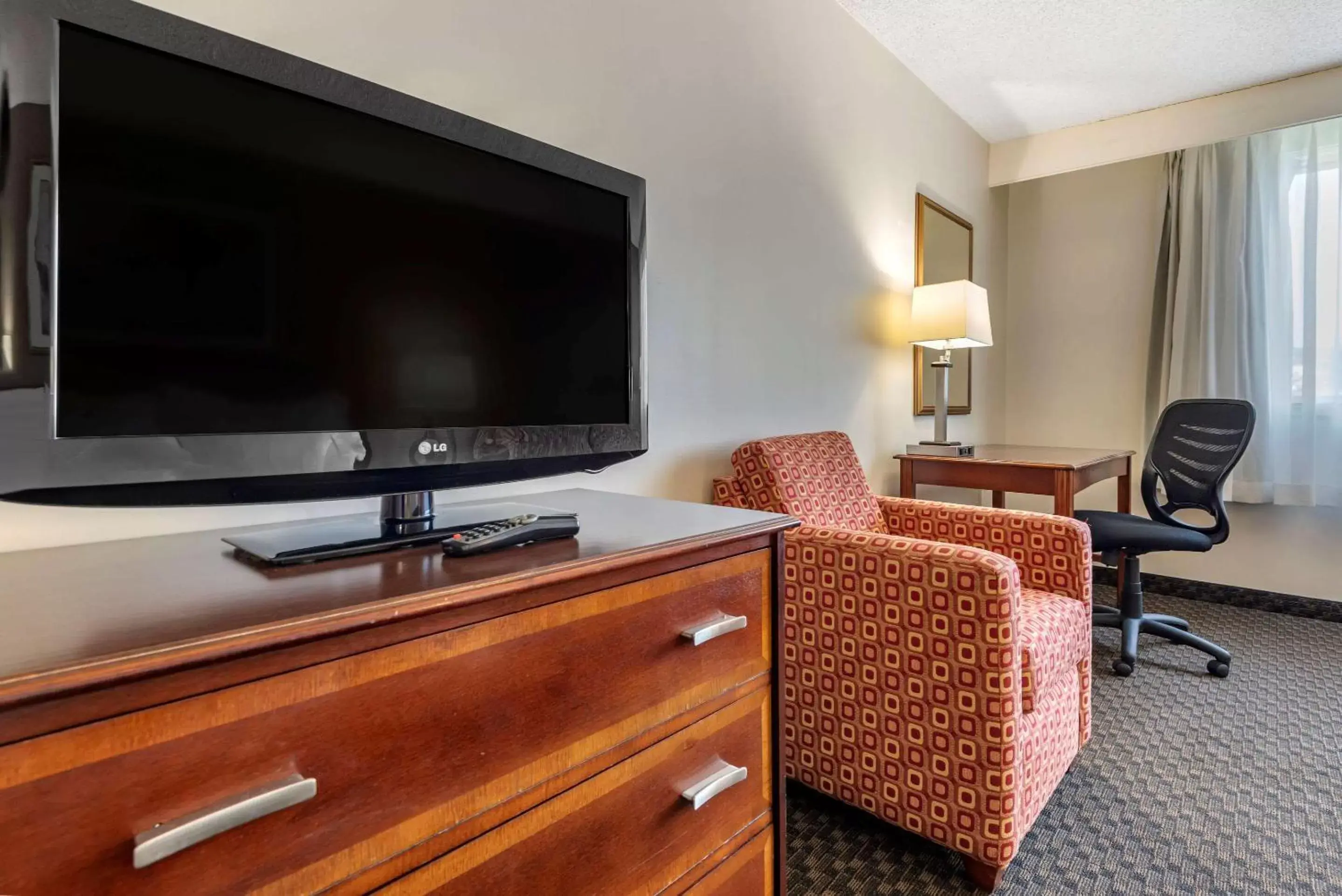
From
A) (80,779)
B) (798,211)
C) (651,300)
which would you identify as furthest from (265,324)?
(798,211)

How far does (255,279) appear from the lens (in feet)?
2.53

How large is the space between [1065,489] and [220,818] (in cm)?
247

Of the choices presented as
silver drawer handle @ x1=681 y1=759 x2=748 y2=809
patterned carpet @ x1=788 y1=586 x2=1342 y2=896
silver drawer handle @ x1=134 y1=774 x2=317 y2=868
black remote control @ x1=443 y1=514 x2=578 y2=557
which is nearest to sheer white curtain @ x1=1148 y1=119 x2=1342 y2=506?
patterned carpet @ x1=788 y1=586 x2=1342 y2=896

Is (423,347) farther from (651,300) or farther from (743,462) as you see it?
(743,462)

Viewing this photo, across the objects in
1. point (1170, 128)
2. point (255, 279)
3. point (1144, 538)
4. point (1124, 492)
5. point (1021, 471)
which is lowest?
point (1144, 538)

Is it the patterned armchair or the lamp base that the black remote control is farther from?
the lamp base

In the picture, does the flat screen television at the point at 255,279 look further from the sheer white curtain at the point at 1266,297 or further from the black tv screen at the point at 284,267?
the sheer white curtain at the point at 1266,297

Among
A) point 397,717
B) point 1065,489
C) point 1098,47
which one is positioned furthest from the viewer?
point 1098,47

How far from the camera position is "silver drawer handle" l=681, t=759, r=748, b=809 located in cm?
89

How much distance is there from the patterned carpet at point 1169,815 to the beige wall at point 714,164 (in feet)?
2.99

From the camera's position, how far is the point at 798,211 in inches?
86.3

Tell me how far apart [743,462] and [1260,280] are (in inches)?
112

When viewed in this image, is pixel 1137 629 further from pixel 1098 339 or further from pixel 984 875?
pixel 1098 339

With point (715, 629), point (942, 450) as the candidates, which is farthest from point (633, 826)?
point (942, 450)
